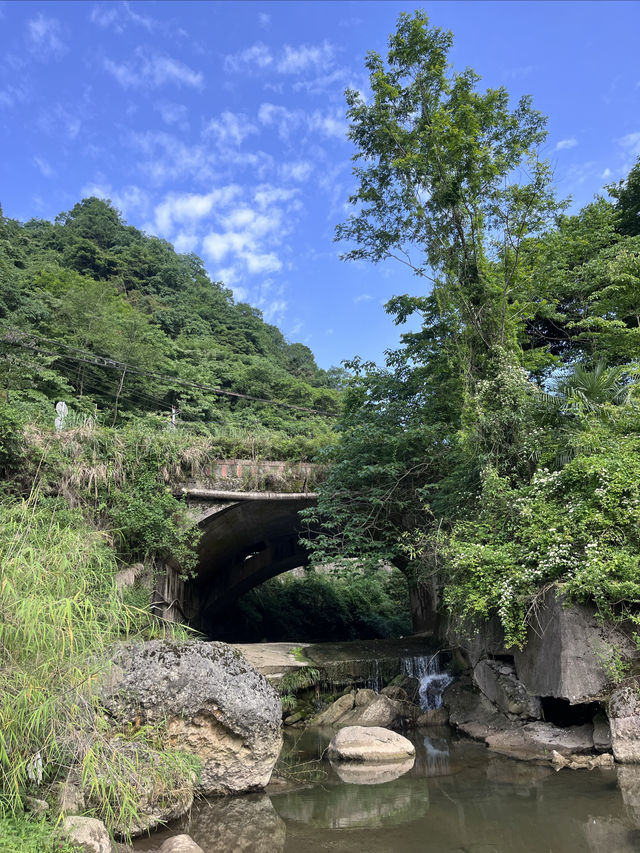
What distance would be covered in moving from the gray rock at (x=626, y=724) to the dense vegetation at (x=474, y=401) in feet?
3.07

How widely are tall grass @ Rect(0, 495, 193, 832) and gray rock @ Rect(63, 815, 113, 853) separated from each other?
5.2 inches

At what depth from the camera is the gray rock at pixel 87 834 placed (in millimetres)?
3719

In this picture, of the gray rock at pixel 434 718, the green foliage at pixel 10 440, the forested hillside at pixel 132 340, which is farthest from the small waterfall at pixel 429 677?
the green foliage at pixel 10 440

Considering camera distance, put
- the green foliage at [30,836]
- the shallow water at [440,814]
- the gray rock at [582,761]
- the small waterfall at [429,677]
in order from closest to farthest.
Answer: the green foliage at [30,836], the shallow water at [440,814], the gray rock at [582,761], the small waterfall at [429,677]

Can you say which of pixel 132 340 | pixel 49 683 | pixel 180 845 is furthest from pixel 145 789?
pixel 132 340

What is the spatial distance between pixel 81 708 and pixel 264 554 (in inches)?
600

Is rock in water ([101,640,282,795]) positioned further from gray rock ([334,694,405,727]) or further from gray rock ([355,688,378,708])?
gray rock ([355,688,378,708])

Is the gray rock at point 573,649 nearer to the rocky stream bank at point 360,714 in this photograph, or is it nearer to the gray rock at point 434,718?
the rocky stream bank at point 360,714

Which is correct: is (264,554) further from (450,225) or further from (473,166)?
(473,166)

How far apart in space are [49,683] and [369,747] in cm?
503

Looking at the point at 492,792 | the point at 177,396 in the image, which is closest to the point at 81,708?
the point at 492,792

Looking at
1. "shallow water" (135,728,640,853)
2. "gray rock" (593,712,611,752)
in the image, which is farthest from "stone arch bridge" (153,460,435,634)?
"gray rock" (593,712,611,752)

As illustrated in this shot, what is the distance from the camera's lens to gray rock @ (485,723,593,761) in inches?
278

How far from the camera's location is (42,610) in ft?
12.7
